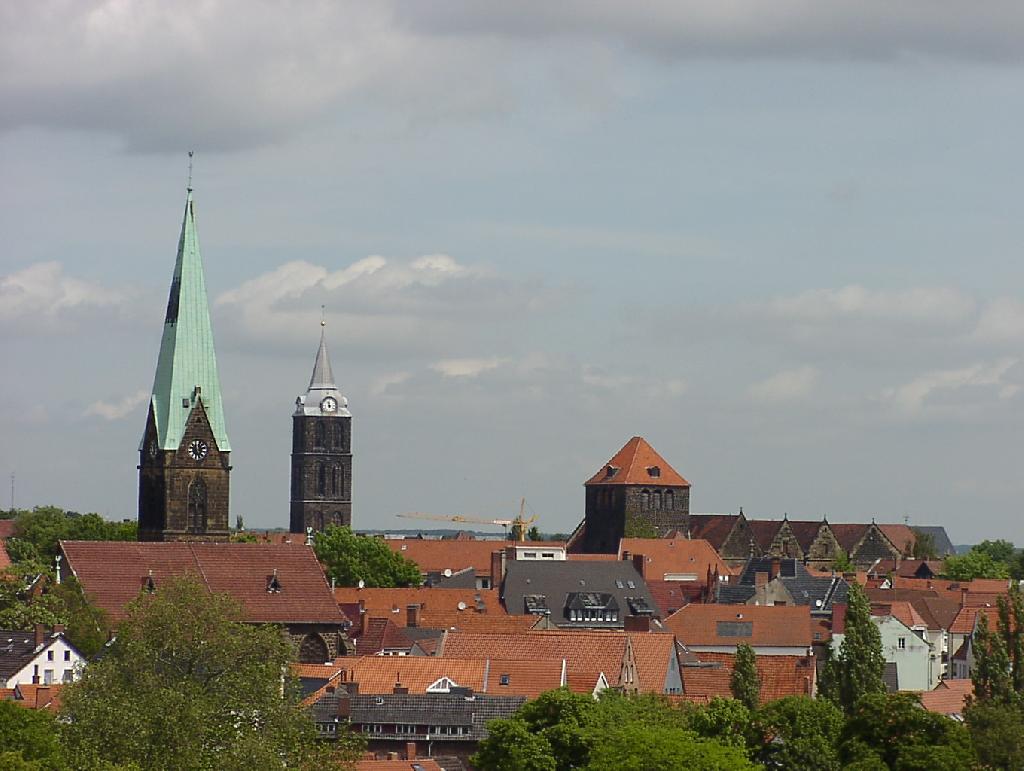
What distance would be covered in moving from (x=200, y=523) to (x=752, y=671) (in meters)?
49.8

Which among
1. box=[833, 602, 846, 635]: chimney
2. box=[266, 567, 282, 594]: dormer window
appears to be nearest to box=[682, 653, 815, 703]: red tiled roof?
box=[833, 602, 846, 635]: chimney

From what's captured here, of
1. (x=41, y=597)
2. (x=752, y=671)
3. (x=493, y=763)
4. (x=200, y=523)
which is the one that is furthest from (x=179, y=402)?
(x=493, y=763)

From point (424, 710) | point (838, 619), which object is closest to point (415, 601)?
point (838, 619)

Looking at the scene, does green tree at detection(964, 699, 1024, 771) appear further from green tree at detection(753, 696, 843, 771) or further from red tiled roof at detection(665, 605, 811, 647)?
red tiled roof at detection(665, 605, 811, 647)

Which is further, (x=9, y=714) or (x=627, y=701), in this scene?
(x=627, y=701)

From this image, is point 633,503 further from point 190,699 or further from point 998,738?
point 190,699

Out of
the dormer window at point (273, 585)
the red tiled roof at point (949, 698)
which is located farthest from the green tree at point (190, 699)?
the dormer window at point (273, 585)

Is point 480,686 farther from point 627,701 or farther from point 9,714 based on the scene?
point 9,714

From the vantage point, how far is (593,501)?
198750mm

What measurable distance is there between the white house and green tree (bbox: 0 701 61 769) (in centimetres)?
2916

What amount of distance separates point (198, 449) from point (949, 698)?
50013mm

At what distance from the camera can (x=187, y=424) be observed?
136m

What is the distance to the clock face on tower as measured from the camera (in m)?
137

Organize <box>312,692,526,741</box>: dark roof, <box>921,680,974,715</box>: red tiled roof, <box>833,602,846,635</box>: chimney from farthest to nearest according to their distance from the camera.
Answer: <box>833,602,846,635</box>: chimney < <box>921,680,974,715</box>: red tiled roof < <box>312,692,526,741</box>: dark roof
